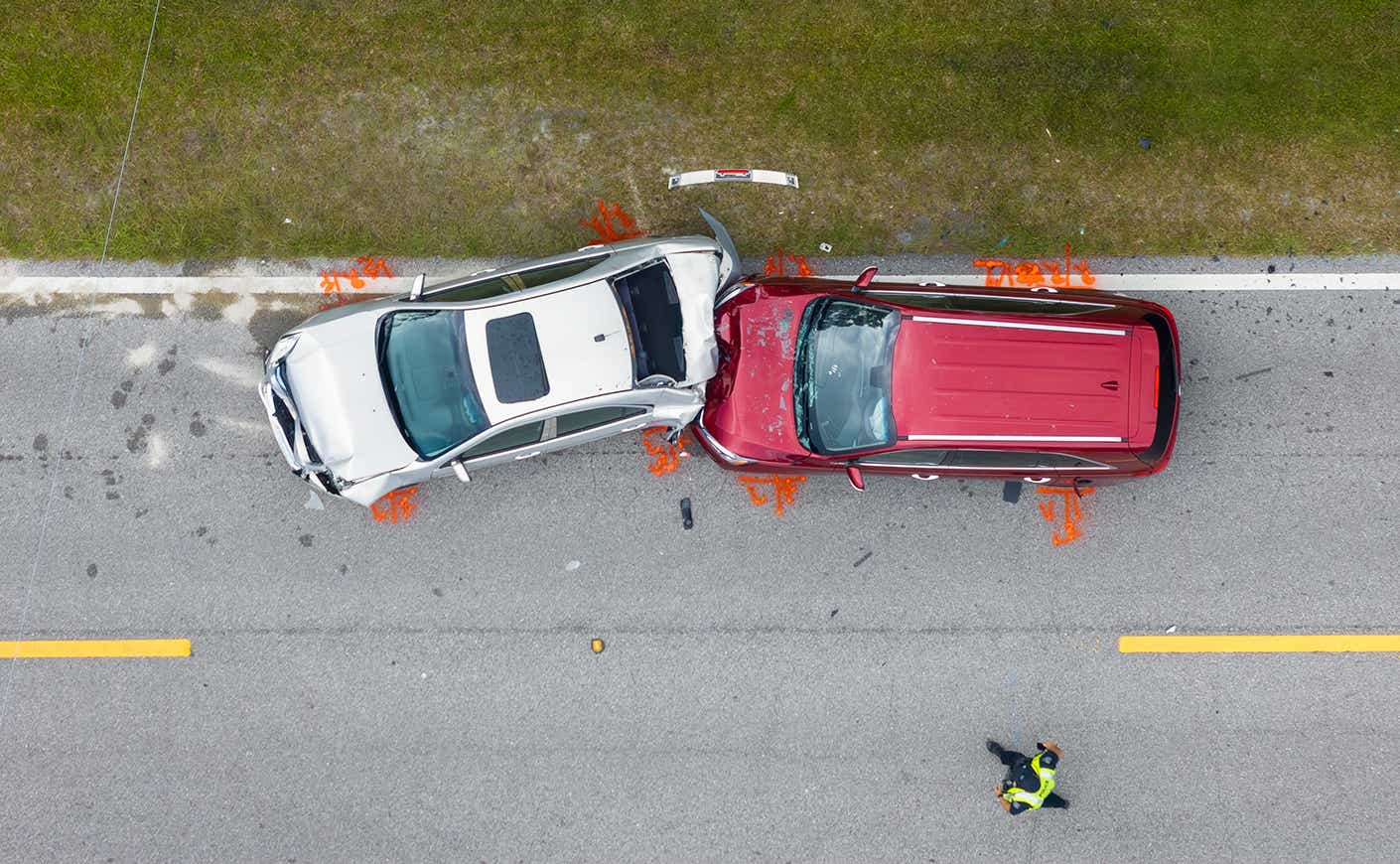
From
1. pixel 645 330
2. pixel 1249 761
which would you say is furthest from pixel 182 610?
pixel 1249 761

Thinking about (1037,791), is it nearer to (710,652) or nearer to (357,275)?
(710,652)

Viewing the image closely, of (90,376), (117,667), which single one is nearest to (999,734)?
(117,667)

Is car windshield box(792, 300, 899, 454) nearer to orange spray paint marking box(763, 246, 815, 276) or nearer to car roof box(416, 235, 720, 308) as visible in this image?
orange spray paint marking box(763, 246, 815, 276)

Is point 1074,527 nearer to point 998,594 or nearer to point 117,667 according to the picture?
point 998,594

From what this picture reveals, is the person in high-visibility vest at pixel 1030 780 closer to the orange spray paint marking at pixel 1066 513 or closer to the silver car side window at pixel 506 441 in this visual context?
the orange spray paint marking at pixel 1066 513

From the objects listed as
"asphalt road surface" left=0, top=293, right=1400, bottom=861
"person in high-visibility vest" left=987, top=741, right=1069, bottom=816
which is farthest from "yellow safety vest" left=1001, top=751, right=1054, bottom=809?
"asphalt road surface" left=0, top=293, right=1400, bottom=861

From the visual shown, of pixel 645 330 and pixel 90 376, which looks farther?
pixel 90 376

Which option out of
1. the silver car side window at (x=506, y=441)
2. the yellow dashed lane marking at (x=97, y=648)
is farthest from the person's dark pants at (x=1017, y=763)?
the yellow dashed lane marking at (x=97, y=648)

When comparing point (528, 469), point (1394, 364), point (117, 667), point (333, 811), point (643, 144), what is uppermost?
point (643, 144)

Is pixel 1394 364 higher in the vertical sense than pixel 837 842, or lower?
higher
